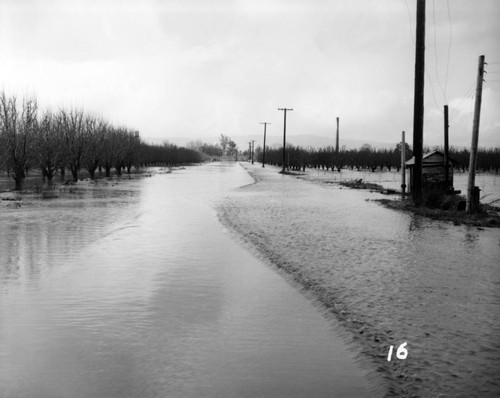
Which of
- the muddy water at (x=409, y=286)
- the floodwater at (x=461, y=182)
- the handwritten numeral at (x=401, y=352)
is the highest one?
the floodwater at (x=461, y=182)

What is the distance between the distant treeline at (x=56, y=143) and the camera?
101 feet

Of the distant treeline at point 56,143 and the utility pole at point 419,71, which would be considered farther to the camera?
the distant treeline at point 56,143

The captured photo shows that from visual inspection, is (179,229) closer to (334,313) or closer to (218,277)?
(218,277)

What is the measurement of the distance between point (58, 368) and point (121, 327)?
1156 mm

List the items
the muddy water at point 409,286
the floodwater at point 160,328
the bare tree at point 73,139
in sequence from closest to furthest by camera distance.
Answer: the floodwater at point 160,328 → the muddy water at point 409,286 → the bare tree at point 73,139

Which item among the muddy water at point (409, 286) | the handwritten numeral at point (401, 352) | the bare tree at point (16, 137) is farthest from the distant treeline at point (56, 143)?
the handwritten numeral at point (401, 352)

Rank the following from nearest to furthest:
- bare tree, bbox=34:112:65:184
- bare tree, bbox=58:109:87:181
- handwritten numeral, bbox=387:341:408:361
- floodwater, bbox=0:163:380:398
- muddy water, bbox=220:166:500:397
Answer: floodwater, bbox=0:163:380:398 → muddy water, bbox=220:166:500:397 → handwritten numeral, bbox=387:341:408:361 → bare tree, bbox=34:112:65:184 → bare tree, bbox=58:109:87:181

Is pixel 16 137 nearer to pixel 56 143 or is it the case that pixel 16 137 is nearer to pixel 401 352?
pixel 56 143

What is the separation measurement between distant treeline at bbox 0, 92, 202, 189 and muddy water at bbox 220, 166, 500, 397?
20.0 meters

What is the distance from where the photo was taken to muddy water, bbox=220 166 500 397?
177 inches

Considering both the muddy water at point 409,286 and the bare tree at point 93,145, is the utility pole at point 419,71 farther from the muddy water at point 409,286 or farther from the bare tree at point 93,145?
the bare tree at point 93,145

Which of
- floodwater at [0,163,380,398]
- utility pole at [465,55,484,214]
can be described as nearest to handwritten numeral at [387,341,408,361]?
floodwater at [0,163,380,398]

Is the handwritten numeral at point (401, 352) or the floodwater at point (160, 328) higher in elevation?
the handwritten numeral at point (401, 352)

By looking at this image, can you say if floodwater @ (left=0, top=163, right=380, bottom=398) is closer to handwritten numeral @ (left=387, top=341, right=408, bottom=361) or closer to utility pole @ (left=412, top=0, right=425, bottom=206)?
handwritten numeral @ (left=387, top=341, right=408, bottom=361)
